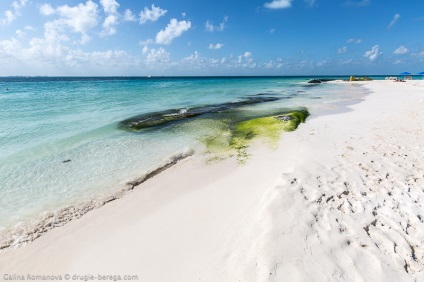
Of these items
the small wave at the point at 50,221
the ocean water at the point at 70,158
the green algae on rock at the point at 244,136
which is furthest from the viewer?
the green algae on rock at the point at 244,136

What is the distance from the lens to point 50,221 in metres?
6.24

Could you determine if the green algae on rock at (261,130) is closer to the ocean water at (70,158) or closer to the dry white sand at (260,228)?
the ocean water at (70,158)

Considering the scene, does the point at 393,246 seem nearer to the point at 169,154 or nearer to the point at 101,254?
the point at 101,254

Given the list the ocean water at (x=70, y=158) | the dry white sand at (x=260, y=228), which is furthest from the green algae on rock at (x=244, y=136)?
the dry white sand at (x=260, y=228)

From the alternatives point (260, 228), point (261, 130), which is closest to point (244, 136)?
point (261, 130)

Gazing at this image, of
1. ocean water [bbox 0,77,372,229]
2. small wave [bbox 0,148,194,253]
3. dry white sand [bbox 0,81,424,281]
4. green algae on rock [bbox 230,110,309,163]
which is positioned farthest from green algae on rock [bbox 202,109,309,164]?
small wave [bbox 0,148,194,253]

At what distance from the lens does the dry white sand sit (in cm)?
409

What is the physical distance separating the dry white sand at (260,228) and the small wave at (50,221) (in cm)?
25

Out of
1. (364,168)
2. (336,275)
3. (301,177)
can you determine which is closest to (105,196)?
(301,177)

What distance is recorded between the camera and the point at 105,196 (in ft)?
24.0

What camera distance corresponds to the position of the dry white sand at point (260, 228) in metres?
4.09

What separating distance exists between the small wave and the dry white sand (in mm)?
247

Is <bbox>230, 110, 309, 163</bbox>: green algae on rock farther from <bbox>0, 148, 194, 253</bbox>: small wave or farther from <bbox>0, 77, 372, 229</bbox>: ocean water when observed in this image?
<bbox>0, 148, 194, 253</bbox>: small wave

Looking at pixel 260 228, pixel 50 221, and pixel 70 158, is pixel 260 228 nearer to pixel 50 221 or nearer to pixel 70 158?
pixel 50 221
